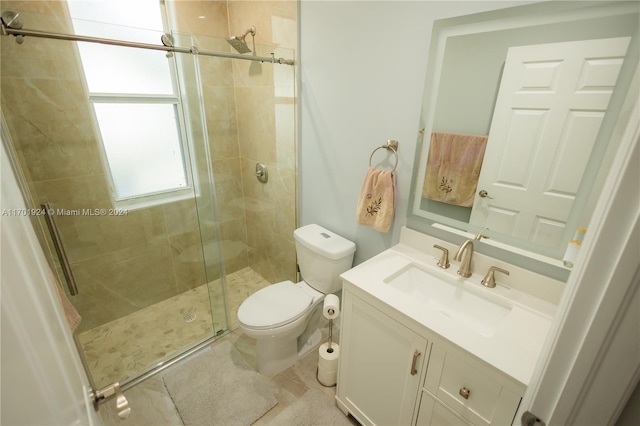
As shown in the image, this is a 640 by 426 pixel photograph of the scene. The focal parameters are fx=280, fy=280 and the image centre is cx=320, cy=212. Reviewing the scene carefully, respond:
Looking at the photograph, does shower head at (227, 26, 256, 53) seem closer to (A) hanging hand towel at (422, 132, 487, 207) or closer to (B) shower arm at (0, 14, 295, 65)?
(B) shower arm at (0, 14, 295, 65)

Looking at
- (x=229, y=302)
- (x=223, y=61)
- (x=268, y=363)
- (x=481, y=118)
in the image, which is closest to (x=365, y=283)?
(x=481, y=118)

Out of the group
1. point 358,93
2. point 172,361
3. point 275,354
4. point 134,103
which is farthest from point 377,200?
point 134,103

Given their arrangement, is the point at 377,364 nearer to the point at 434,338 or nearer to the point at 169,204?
the point at 434,338

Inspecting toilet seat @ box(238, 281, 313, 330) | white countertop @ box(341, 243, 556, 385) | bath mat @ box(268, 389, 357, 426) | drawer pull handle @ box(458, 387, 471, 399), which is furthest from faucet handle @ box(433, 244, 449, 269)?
bath mat @ box(268, 389, 357, 426)

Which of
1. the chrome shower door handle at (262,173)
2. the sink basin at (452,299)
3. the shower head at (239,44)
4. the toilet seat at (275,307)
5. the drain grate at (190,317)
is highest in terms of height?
the shower head at (239,44)

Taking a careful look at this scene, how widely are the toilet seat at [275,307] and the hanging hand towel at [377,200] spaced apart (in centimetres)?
63

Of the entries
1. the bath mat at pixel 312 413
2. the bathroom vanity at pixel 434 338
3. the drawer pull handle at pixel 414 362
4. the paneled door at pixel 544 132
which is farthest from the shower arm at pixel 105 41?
the bath mat at pixel 312 413

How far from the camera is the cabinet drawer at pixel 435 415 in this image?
38.6 inches

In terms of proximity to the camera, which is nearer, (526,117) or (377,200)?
(526,117)

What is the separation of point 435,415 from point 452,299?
454mm

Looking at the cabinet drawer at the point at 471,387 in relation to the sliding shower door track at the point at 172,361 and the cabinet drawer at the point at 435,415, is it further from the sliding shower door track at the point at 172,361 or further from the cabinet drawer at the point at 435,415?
the sliding shower door track at the point at 172,361

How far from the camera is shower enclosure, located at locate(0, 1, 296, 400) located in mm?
1597

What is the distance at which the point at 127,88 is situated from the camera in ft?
6.23

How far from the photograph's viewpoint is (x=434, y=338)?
96 cm
